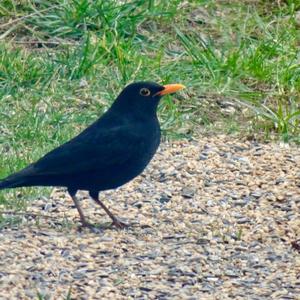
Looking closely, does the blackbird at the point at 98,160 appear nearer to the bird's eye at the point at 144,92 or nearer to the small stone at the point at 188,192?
the bird's eye at the point at 144,92

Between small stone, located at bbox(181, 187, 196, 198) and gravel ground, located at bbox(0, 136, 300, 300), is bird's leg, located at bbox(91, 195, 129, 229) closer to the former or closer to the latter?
gravel ground, located at bbox(0, 136, 300, 300)

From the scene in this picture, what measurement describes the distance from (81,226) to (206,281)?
0.87 m

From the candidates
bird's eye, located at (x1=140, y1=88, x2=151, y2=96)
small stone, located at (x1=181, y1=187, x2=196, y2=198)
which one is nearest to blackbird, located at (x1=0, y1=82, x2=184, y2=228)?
bird's eye, located at (x1=140, y1=88, x2=151, y2=96)

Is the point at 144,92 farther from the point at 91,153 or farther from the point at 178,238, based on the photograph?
the point at 178,238

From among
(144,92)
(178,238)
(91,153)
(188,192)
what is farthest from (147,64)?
(178,238)

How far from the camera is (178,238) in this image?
19.5 ft

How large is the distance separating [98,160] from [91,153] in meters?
0.05

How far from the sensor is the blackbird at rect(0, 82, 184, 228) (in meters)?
5.93

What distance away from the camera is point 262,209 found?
6418mm

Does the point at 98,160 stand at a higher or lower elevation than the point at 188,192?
higher

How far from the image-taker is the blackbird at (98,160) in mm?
5934

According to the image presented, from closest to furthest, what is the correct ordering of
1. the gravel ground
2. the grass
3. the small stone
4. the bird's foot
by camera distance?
1. the gravel ground
2. the bird's foot
3. the small stone
4. the grass

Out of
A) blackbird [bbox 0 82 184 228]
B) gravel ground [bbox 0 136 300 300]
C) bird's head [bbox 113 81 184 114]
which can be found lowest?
gravel ground [bbox 0 136 300 300]

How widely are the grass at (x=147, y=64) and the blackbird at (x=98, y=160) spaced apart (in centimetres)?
92
